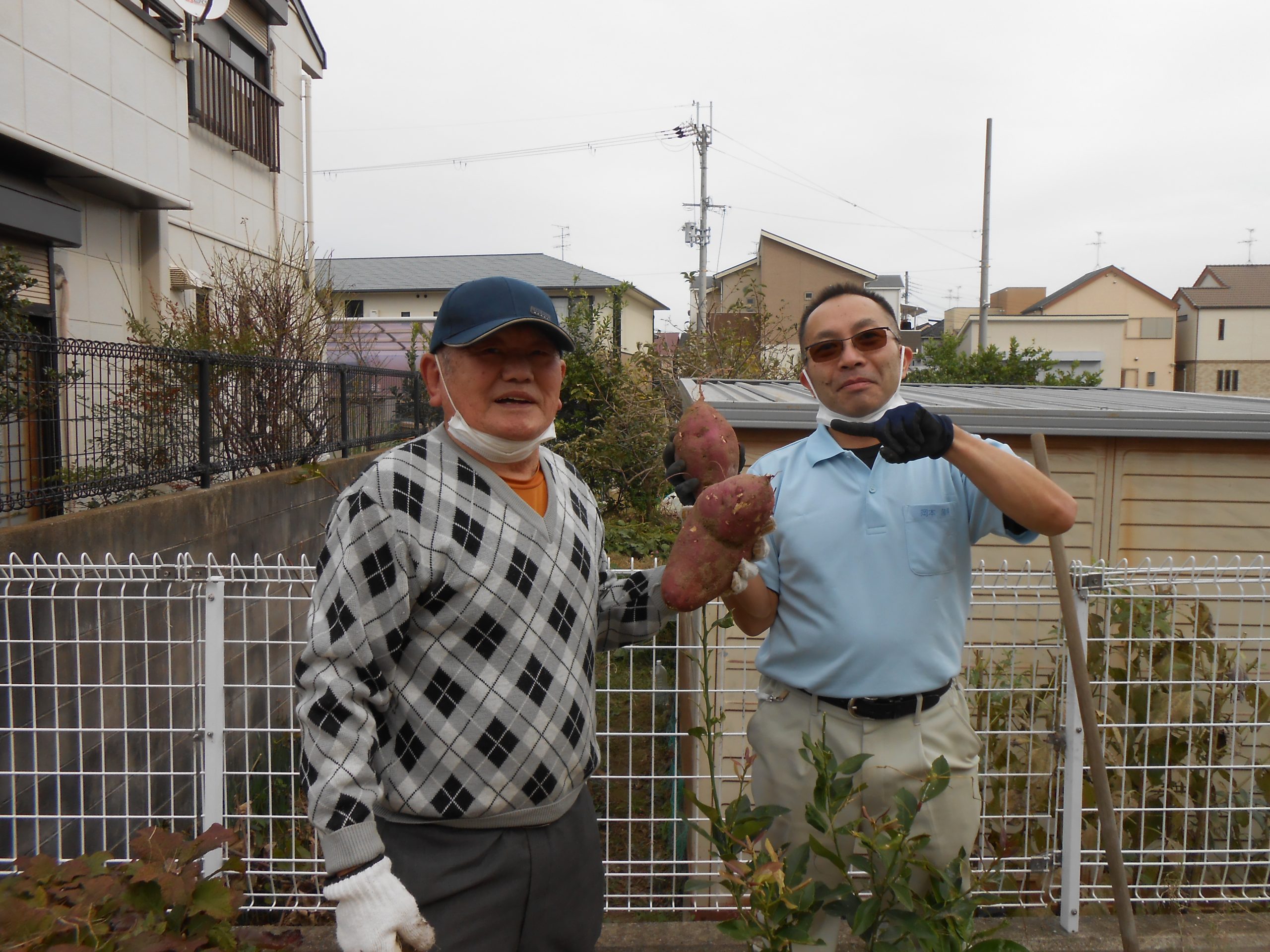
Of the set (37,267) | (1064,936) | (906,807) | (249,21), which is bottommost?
(1064,936)

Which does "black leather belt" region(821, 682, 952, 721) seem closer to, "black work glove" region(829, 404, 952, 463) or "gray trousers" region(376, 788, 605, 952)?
"black work glove" region(829, 404, 952, 463)

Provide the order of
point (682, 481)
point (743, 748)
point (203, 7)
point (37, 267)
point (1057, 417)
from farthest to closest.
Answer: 1. point (203, 7)
2. point (37, 267)
3. point (1057, 417)
4. point (743, 748)
5. point (682, 481)

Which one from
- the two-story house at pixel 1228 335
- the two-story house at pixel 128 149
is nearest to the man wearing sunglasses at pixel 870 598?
the two-story house at pixel 128 149

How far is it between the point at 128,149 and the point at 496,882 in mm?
7038

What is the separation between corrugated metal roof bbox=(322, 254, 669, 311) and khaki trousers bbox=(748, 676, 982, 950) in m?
29.1

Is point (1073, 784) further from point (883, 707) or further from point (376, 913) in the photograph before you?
point (376, 913)

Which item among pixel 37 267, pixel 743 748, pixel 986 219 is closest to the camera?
pixel 743 748

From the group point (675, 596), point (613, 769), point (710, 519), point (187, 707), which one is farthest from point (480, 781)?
point (187, 707)

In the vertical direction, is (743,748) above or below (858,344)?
below

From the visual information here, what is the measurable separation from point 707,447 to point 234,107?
972 cm

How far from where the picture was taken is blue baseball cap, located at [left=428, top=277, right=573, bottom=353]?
1.67m

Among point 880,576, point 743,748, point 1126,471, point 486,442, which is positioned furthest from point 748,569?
point 1126,471

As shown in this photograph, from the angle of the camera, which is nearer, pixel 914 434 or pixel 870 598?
pixel 914 434

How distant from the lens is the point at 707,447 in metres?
2.05
